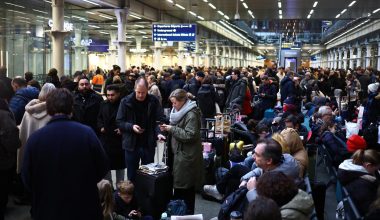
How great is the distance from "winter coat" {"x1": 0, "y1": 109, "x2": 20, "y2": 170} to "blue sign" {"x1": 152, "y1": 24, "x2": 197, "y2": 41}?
1894cm

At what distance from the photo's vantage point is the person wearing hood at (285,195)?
138 inches

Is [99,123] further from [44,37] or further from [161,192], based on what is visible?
[44,37]

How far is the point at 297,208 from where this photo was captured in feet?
11.6

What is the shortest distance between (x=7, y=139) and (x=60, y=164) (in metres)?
2.10

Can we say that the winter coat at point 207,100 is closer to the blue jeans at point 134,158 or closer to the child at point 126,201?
the blue jeans at point 134,158

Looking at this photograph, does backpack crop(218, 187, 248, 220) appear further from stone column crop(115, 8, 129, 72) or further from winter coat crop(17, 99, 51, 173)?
stone column crop(115, 8, 129, 72)

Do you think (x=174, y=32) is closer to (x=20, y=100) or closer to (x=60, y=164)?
(x=20, y=100)

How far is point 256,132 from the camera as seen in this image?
28.4 ft

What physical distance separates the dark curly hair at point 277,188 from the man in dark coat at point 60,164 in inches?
49.9

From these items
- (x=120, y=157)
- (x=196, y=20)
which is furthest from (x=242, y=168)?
(x=196, y=20)

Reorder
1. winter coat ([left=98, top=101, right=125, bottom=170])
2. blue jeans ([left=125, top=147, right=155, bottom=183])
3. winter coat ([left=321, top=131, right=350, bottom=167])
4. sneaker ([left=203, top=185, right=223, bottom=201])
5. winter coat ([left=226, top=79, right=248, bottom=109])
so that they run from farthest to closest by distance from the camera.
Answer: winter coat ([left=226, top=79, right=248, bottom=109]) → sneaker ([left=203, top=185, right=223, bottom=201]) → winter coat ([left=321, top=131, right=350, bottom=167]) → winter coat ([left=98, top=101, right=125, bottom=170]) → blue jeans ([left=125, top=147, right=155, bottom=183])

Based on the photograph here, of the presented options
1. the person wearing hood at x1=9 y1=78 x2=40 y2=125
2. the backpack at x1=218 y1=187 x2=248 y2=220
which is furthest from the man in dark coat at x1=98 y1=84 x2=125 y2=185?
the backpack at x1=218 y1=187 x2=248 y2=220

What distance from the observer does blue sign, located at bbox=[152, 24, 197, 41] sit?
23844mm

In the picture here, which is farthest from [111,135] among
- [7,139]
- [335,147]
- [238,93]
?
[238,93]
